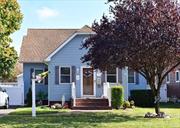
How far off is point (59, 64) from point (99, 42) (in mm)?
11152

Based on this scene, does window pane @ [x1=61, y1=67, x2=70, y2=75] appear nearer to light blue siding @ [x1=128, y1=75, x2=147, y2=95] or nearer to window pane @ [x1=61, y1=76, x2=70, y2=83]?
window pane @ [x1=61, y1=76, x2=70, y2=83]

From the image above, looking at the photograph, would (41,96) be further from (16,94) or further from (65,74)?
(65,74)

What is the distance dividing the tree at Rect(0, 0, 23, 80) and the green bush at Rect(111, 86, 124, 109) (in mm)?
8548

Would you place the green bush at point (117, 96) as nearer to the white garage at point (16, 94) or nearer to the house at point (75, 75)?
the house at point (75, 75)

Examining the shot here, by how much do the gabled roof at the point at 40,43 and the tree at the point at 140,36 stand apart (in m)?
13.4

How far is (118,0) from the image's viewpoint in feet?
78.7

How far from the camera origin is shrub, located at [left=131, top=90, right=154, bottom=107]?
34259 millimetres

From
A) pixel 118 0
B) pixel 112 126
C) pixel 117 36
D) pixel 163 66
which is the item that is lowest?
pixel 112 126

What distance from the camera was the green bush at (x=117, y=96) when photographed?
31281 mm

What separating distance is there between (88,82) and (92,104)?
11.2 feet

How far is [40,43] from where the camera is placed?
40469 millimetres

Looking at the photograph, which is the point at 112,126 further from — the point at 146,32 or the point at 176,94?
the point at 176,94

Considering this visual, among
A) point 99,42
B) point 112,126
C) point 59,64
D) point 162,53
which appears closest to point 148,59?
point 162,53

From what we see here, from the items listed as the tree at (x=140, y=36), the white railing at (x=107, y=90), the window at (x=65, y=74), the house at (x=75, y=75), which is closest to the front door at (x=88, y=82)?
the house at (x=75, y=75)
